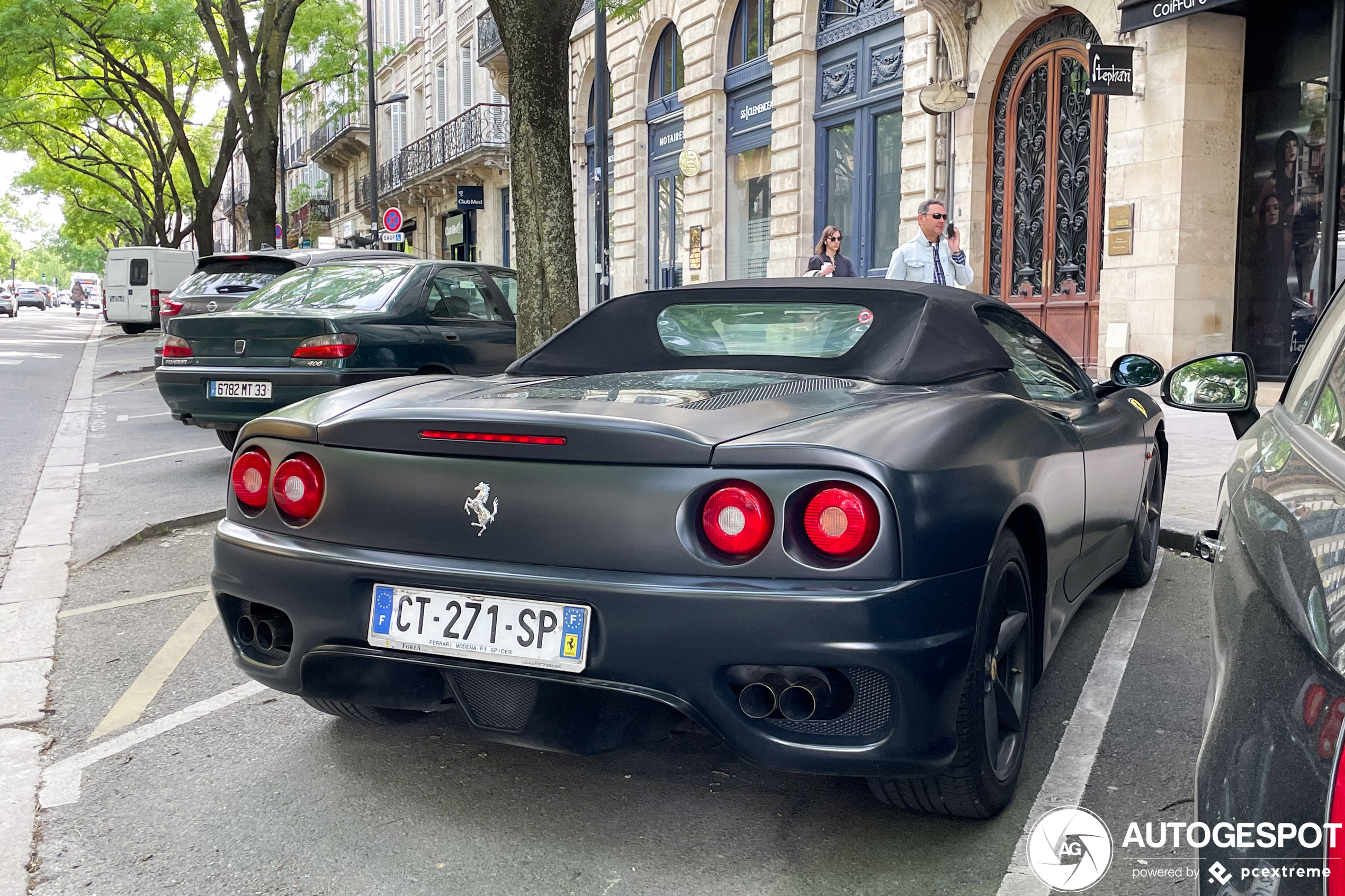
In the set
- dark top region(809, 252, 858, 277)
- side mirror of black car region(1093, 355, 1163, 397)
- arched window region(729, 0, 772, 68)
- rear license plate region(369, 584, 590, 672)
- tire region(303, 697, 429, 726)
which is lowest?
tire region(303, 697, 429, 726)

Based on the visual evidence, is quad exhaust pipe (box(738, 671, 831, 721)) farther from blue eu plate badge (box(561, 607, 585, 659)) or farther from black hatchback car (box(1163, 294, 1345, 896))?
black hatchback car (box(1163, 294, 1345, 896))

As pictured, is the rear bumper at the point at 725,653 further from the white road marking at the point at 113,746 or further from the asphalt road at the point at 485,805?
the white road marking at the point at 113,746

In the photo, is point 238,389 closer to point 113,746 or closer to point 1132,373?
point 113,746

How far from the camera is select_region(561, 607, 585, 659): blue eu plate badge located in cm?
259

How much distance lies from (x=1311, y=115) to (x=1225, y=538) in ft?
36.6

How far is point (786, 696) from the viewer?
8.25 feet

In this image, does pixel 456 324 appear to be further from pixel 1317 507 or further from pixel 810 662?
pixel 1317 507

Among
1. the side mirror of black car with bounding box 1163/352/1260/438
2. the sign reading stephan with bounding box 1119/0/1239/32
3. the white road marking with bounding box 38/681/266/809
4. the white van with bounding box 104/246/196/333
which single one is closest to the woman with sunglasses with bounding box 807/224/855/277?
the sign reading stephan with bounding box 1119/0/1239/32

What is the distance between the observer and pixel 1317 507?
1.38 meters

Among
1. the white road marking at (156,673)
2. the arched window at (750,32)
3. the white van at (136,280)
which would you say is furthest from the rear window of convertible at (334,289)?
the white van at (136,280)

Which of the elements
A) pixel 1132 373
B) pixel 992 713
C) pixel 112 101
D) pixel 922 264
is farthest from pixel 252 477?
pixel 112 101

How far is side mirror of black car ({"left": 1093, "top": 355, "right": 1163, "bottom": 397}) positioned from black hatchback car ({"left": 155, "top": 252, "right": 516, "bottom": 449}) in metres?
4.87

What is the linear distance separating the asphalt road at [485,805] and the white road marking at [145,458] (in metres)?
5.13

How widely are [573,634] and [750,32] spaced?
18.9 meters
